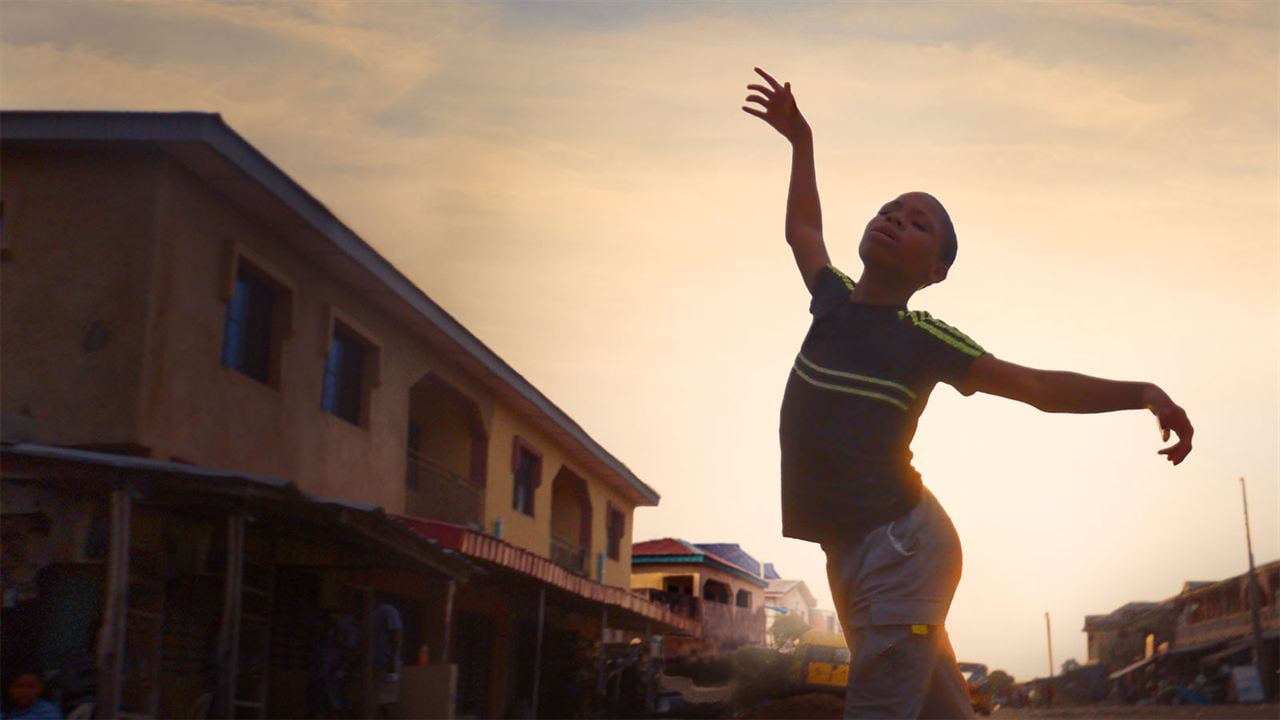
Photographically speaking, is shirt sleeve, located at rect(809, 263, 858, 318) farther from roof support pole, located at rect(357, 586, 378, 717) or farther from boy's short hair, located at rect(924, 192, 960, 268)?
roof support pole, located at rect(357, 586, 378, 717)

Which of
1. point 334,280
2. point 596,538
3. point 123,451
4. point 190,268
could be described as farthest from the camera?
point 596,538

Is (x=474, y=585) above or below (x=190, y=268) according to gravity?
below

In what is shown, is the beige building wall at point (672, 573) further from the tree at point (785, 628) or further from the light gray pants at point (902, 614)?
the light gray pants at point (902, 614)

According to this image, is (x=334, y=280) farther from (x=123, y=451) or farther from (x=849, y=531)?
(x=849, y=531)

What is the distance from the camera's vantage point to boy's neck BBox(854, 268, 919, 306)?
302 centimetres

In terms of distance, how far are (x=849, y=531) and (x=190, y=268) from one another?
12101mm

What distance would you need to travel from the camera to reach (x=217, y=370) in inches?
559

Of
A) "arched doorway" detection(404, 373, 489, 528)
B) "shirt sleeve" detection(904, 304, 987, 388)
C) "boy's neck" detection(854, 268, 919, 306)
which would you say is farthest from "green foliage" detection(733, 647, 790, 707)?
"shirt sleeve" detection(904, 304, 987, 388)

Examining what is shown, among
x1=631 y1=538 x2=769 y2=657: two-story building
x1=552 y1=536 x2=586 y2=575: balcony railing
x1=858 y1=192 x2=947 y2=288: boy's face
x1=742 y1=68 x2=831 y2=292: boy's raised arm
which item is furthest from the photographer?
x1=631 y1=538 x2=769 y2=657: two-story building

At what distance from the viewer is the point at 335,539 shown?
1389 cm

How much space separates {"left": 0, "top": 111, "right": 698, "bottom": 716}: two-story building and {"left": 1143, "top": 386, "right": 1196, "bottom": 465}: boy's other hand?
914 centimetres

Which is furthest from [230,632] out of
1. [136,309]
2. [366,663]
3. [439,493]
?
[439,493]

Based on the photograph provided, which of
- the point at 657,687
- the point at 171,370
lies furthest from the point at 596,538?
the point at 171,370

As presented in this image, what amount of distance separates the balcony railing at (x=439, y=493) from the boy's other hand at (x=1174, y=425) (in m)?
17.8
